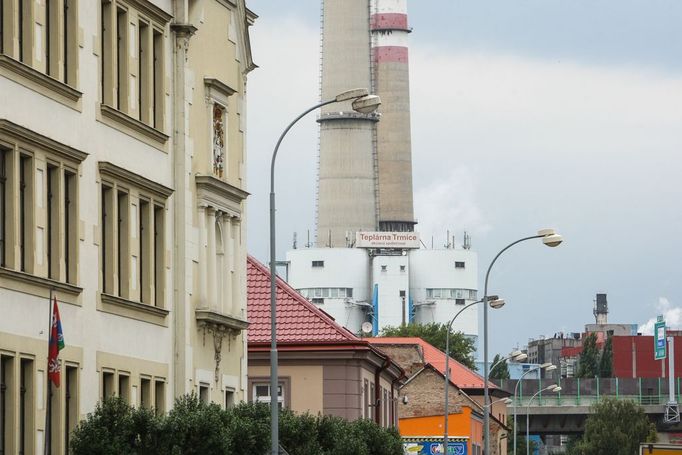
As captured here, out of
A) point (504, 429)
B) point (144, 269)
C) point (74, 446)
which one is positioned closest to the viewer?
point (74, 446)

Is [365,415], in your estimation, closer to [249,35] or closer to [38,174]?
[249,35]

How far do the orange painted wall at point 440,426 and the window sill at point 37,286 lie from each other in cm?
5340

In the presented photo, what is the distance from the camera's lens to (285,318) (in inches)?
2338

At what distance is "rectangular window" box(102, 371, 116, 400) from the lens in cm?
3691

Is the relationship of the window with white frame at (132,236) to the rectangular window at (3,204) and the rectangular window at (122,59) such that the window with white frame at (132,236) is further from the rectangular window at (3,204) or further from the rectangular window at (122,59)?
the rectangular window at (3,204)

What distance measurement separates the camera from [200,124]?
141 ft

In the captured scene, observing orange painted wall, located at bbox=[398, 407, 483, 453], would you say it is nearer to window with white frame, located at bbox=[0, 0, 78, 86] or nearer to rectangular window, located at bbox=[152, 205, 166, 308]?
rectangular window, located at bbox=[152, 205, 166, 308]

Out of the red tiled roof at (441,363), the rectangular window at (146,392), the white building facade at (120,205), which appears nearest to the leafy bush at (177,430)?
the white building facade at (120,205)

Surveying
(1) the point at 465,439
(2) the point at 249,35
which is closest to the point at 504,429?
(1) the point at 465,439

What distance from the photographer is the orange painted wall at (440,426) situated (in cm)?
9069

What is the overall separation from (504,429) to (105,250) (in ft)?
280

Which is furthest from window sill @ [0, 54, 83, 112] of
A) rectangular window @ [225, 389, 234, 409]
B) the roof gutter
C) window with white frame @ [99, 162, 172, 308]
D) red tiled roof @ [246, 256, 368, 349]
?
the roof gutter

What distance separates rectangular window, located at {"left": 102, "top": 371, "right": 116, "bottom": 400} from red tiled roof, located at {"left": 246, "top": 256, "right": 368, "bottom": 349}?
66.1 ft

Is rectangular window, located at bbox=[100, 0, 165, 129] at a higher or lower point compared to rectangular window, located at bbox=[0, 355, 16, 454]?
higher
